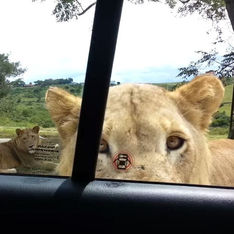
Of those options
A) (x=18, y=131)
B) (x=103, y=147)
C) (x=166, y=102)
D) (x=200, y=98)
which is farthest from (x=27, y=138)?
(x=200, y=98)

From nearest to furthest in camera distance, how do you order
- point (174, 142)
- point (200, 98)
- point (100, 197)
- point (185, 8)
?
point (100, 197) → point (185, 8) → point (174, 142) → point (200, 98)

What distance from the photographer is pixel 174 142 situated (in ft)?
7.62

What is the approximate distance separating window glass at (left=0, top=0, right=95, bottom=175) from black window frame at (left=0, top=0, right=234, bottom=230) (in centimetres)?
17

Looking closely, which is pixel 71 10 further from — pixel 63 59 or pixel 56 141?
pixel 56 141

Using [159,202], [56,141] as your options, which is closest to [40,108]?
[56,141]

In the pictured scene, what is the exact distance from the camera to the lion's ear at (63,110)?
2299 mm

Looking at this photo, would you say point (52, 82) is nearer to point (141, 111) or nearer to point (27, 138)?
point (27, 138)

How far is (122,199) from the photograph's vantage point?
1.98 m

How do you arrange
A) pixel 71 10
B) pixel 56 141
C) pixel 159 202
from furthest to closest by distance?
pixel 56 141, pixel 71 10, pixel 159 202

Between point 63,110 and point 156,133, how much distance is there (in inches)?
17.4

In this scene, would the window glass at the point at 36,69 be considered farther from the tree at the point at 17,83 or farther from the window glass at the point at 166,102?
the window glass at the point at 166,102

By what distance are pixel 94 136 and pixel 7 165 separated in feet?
1.83

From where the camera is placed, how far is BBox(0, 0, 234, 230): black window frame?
76.5 inches

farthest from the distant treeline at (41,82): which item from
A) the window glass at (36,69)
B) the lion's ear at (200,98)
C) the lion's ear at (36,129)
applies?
the lion's ear at (200,98)
